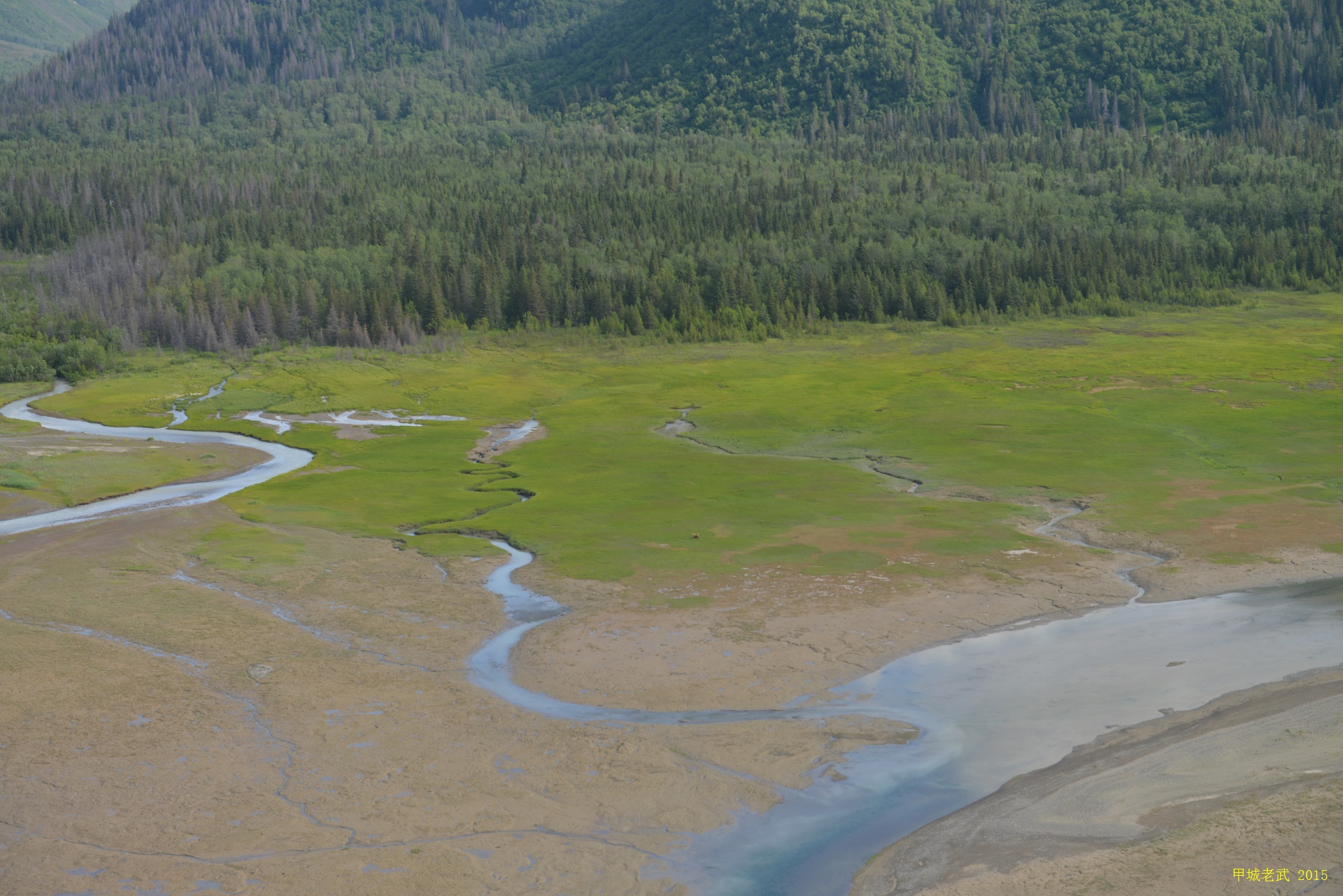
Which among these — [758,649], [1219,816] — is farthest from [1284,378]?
[1219,816]

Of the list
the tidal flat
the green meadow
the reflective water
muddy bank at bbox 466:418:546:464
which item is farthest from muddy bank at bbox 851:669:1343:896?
muddy bank at bbox 466:418:546:464

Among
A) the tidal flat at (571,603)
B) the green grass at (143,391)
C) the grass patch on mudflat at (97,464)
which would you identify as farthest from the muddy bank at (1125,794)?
the green grass at (143,391)

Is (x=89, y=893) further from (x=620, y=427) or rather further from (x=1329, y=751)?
(x=620, y=427)

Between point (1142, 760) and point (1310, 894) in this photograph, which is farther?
point (1142, 760)

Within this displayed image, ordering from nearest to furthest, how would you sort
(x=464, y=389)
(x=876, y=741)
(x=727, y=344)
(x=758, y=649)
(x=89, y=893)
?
(x=89, y=893) → (x=876, y=741) → (x=758, y=649) → (x=464, y=389) → (x=727, y=344)

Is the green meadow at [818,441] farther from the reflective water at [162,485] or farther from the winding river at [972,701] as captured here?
the winding river at [972,701]

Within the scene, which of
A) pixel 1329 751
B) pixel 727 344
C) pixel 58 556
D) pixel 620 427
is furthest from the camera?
pixel 727 344

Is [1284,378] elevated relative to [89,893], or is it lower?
lower
